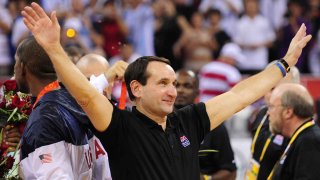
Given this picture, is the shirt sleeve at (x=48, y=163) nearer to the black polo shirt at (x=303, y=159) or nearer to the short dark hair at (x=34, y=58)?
the short dark hair at (x=34, y=58)

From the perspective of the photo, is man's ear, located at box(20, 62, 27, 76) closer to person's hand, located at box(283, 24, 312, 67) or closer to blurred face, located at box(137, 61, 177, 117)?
blurred face, located at box(137, 61, 177, 117)

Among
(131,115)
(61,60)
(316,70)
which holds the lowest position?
(316,70)

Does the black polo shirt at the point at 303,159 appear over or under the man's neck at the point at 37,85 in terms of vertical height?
under

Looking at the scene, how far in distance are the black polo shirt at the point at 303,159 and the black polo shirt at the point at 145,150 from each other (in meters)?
1.41

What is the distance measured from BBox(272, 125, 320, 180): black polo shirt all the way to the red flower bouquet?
2.25m

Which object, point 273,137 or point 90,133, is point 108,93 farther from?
point 273,137

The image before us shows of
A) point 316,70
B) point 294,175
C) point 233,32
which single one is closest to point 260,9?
point 233,32

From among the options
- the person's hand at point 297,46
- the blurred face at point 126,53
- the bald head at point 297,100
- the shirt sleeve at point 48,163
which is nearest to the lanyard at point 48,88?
the shirt sleeve at point 48,163

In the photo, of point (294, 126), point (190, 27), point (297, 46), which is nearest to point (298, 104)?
point (294, 126)

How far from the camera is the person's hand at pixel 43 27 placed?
446cm

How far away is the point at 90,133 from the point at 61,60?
0.92 m

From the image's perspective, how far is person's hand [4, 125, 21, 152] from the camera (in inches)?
212

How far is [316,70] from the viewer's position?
48.0 ft

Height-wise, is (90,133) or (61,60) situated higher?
(61,60)
